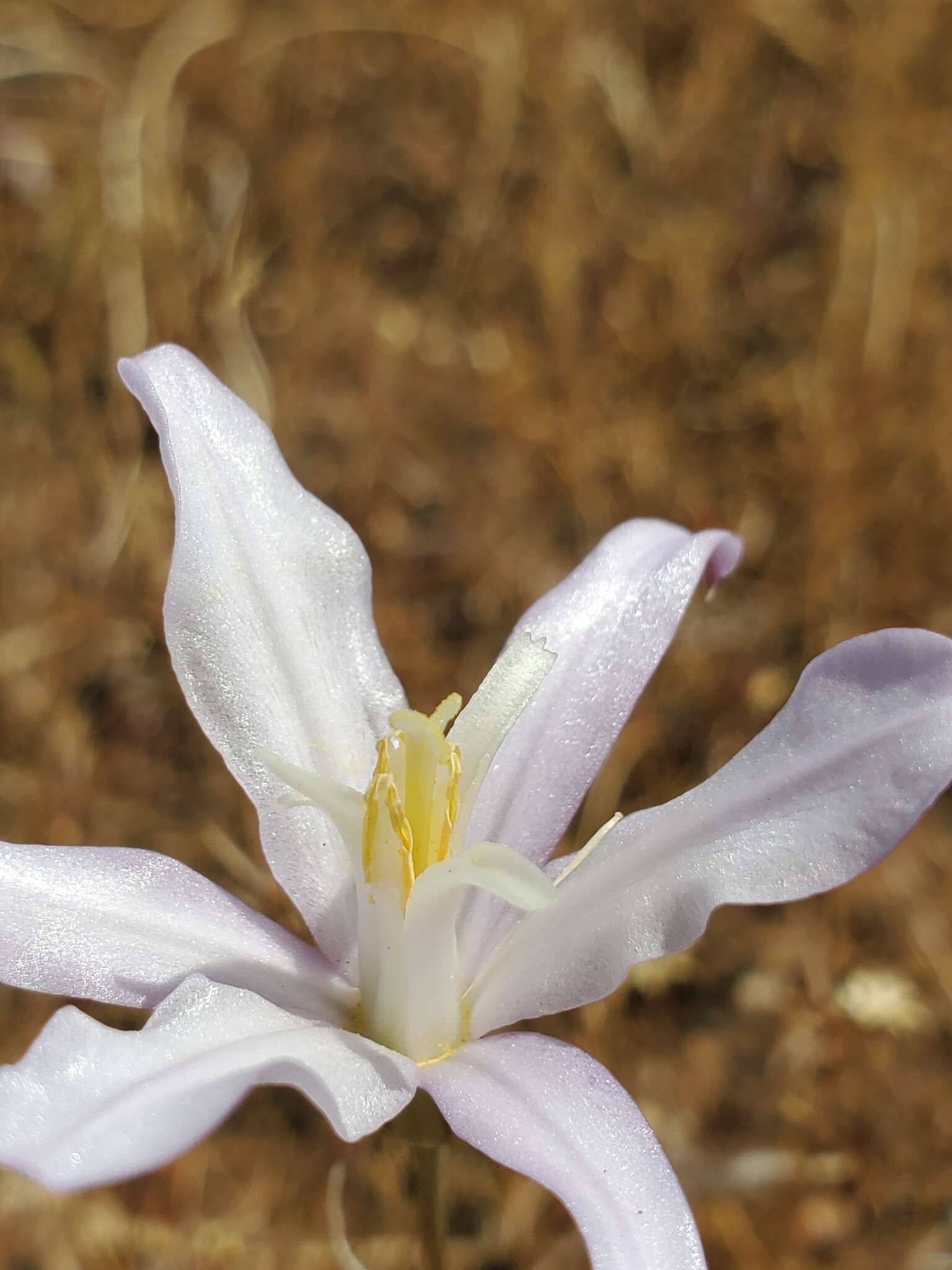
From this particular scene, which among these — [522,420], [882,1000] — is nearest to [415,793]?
[882,1000]

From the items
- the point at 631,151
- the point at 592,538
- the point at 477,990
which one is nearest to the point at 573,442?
the point at 592,538

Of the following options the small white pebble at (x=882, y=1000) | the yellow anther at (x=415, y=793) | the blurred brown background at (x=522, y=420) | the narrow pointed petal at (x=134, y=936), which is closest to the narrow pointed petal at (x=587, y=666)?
the yellow anther at (x=415, y=793)

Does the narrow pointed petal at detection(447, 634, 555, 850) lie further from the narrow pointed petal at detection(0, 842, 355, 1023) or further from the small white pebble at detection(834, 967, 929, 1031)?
the small white pebble at detection(834, 967, 929, 1031)

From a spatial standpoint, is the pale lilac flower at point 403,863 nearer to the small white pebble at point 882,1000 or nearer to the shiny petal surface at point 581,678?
the shiny petal surface at point 581,678

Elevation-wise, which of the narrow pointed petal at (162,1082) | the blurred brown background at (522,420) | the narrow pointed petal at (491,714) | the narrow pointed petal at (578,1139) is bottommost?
the blurred brown background at (522,420)

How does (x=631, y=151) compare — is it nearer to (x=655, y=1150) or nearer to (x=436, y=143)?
(x=436, y=143)

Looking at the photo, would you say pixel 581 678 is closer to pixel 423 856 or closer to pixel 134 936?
pixel 423 856
